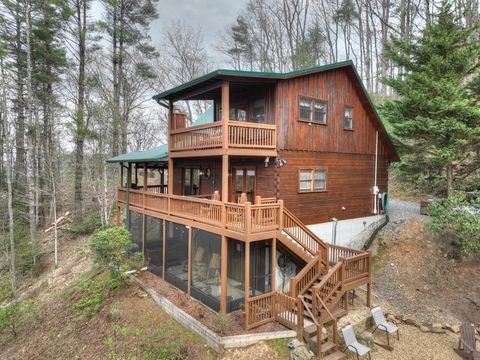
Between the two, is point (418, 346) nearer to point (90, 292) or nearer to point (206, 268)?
point (206, 268)

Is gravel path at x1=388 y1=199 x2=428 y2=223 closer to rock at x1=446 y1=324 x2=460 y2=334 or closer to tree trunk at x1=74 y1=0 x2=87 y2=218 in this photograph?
rock at x1=446 y1=324 x2=460 y2=334

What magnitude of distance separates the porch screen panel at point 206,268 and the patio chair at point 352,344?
3.90 m

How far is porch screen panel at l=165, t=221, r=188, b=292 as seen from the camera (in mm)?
11198

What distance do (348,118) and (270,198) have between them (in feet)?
19.3

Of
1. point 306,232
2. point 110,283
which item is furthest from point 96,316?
point 306,232

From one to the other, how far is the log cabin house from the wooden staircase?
4 cm

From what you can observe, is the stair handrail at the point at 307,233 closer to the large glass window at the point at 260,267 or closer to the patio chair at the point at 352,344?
the large glass window at the point at 260,267

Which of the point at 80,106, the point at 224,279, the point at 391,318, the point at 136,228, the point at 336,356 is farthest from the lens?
the point at 80,106

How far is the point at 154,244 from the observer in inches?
525

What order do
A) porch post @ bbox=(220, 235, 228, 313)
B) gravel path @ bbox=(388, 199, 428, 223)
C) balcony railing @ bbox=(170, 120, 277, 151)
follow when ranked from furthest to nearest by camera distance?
1. gravel path @ bbox=(388, 199, 428, 223)
2. balcony railing @ bbox=(170, 120, 277, 151)
3. porch post @ bbox=(220, 235, 228, 313)

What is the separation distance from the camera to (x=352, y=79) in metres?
13.3

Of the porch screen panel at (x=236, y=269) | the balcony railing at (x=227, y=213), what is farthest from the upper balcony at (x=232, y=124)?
the porch screen panel at (x=236, y=269)

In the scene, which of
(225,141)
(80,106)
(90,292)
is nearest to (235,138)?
(225,141)

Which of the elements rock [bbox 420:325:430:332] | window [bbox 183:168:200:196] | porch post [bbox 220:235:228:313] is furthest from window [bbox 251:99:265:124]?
rock [bbox 420:325:430:332]
